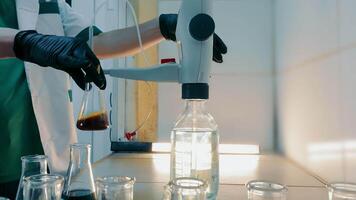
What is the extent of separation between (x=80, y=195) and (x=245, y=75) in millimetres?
1102

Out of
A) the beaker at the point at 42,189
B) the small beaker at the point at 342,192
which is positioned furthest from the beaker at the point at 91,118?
the small beaker at the point at 342,192

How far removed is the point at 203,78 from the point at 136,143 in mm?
860

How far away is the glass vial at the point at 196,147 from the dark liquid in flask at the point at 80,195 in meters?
0.17

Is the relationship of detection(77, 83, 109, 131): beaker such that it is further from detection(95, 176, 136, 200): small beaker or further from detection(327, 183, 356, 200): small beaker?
detection(327, 183, 356, 200): small beaker

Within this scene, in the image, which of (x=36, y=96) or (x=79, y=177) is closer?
(x=79, y=177)

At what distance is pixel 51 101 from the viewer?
1.04 metres

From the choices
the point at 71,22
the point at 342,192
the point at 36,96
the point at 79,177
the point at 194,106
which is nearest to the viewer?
the point at 342,192

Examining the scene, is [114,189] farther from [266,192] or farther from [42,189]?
[266,192]

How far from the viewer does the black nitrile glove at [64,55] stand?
23.7 inches

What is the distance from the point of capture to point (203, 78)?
557mm

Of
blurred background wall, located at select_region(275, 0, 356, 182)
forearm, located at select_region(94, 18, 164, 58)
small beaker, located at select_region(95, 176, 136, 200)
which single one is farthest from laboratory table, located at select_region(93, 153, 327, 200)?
forearm, located at select_region(94, 18, 164, 58)

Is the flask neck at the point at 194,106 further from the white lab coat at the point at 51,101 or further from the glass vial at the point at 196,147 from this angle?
the white lab coat at the point at 51,101

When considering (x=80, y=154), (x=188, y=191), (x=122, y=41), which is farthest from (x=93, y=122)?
(x=122, y=41)

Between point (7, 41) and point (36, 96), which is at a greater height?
point (7, 41)
